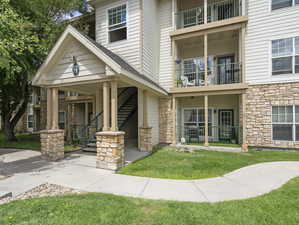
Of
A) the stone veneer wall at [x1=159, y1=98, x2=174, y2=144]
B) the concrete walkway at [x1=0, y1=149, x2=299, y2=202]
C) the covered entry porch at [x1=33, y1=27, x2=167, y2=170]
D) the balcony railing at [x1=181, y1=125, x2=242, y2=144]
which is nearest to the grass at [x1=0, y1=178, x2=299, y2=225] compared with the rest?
the concrete walkway at [x1=0, y1=149, x2=299, y2=202]

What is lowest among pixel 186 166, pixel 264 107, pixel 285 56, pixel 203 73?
pixel 186 166

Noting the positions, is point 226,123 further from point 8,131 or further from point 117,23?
point 8,131

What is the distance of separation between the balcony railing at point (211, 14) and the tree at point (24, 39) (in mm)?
7397

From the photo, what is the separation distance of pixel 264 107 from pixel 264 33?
3.99m

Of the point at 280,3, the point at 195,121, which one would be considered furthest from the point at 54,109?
the point at 280,3

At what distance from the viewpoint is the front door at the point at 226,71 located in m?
10.5

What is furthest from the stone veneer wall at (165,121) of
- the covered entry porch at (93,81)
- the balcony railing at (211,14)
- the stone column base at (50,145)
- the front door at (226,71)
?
the stone column base at (50,145)

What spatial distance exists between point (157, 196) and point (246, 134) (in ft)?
24.0

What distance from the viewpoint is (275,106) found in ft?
27.9

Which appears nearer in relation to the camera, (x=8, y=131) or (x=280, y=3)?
(x=280, y=3)

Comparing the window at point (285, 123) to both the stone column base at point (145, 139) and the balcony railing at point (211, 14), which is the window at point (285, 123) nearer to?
the balcony railing at point (211, 14)

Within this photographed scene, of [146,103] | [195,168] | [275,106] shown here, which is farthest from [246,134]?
[146,103]

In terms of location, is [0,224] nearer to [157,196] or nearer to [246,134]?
[157,196]

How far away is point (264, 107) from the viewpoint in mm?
8664
